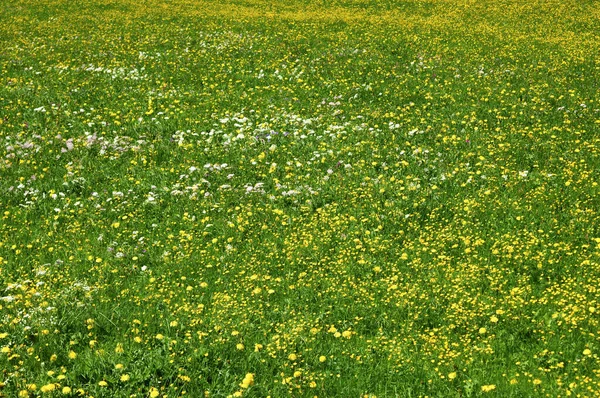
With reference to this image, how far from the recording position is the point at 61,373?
18.5ft

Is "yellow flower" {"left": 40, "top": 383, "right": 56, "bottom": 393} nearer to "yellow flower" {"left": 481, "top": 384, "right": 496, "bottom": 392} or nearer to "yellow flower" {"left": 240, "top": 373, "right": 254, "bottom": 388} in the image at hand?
"yellow flower" {"left": 240, "top": 373, "right": 254, "bottom": 388}

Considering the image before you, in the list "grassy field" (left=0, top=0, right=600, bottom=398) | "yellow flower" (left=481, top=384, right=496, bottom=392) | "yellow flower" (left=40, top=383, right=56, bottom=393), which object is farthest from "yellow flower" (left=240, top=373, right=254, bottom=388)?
"yellow flower" (left=481, top=384, right=496, bottom=392)

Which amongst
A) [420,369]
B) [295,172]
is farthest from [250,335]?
[295,172]

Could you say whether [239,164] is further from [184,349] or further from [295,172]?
[184,349]

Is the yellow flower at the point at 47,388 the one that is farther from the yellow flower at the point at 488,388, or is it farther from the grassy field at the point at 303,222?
the yellow flower at the point at 488,388

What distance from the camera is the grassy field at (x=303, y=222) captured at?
19.1ft

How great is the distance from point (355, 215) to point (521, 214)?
2.40 m

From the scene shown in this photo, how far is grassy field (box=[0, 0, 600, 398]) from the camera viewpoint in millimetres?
5836

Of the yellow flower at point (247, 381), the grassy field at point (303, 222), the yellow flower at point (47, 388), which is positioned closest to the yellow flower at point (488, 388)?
the grassy field at point (303, 222)

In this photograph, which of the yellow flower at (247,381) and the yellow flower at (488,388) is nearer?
the yellow flower at (488,388)

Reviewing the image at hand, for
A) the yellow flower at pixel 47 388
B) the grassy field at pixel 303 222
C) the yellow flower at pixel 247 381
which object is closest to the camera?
the yellow flower at pixel 47 388

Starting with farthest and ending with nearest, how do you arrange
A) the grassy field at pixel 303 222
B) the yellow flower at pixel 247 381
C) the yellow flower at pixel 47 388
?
the grassy field at pixel 303 222
the yellow flower at pixel 247 381
the yellow flower at pixel 47 388

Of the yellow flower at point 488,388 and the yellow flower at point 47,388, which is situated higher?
the yellow flower at point 47,388

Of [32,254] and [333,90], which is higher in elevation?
[333,90]
